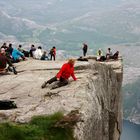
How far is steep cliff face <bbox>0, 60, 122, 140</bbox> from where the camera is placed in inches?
774

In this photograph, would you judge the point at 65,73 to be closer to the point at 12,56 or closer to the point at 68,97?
the point at 68,97

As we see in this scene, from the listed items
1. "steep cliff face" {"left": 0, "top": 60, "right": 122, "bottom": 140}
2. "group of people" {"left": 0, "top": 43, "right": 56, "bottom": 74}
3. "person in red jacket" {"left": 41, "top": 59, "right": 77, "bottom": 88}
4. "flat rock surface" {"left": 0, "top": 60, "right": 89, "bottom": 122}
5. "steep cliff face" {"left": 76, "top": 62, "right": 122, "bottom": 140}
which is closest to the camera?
"steep cliff face" {"left": 0, "top": 60, "right": 122, "bottom": 140}

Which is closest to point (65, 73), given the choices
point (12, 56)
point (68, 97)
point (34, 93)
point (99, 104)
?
point (34, 93)

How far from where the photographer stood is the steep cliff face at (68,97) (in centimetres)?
1967

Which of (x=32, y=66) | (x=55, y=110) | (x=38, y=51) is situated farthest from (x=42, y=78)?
(x=38, y=51)

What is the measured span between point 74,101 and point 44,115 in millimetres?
2823

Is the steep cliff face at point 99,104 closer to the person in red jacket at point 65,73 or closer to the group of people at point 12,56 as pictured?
the person in red jacket at point 65,73

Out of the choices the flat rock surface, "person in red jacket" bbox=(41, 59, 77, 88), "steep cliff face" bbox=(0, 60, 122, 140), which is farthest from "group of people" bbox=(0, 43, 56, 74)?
"person in red jacket" bbox=(41, 59, 77, 88)

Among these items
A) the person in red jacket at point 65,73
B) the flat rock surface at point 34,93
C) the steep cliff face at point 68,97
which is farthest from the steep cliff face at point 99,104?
the person in red jacket at point 65,73

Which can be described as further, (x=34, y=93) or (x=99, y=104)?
(x=34, y=93)

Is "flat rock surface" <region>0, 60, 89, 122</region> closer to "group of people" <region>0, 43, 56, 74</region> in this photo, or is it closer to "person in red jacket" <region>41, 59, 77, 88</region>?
"person in red jacket" <region>41, 59, 77, 88</region>

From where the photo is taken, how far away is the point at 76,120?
18.7 metres

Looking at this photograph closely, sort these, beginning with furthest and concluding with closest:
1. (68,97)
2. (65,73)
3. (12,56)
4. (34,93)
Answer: (12,56)
(65,73)
(34,93)
(68,97)

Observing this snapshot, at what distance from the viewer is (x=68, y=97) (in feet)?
72.7
